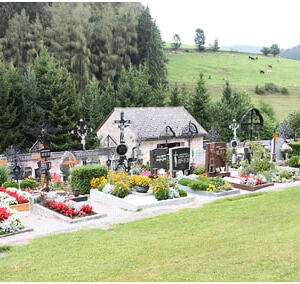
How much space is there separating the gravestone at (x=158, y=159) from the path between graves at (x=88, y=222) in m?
4.44

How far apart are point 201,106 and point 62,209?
28175mm

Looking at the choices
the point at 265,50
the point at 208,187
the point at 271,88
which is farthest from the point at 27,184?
the point at 265,50

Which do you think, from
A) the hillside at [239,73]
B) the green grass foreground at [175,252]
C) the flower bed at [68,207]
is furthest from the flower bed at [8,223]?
the hillside at [239,73]

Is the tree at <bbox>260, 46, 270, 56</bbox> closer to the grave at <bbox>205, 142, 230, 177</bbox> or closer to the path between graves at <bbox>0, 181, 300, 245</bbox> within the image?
the grave at <bbox>205, 142, 230, 177</bbox>

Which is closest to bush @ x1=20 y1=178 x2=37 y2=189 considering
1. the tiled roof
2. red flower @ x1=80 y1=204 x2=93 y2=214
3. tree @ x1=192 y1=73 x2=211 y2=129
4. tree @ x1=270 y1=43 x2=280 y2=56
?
red flower @ x1=80 y1=204 x2=93 y2=214

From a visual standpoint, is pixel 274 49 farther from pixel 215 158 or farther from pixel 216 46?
pixel 215 158

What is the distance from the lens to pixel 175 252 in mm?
9039

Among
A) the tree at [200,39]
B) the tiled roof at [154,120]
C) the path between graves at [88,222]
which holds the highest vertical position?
the tree at [200,39]

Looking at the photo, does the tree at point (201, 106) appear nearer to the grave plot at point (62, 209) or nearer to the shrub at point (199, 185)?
the shrub at point (199, 185)

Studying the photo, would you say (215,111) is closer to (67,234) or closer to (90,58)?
(90,58)

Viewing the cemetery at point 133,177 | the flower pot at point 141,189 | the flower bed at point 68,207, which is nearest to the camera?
the flower bed at point 68,207

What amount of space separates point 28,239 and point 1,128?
2182cm

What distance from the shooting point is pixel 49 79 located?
109ft

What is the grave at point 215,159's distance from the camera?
71.3 feet
